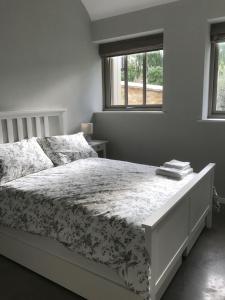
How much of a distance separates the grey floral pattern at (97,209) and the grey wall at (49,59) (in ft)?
3.75

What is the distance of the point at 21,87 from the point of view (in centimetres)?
309

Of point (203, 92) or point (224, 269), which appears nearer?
point (224, 269)

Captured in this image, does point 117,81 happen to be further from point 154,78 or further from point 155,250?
point 155,250

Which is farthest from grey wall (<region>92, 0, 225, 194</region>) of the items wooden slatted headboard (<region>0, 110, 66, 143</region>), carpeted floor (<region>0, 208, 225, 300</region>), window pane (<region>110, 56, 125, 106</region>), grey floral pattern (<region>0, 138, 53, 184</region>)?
grey floral pattern (<region>0, 138, 53, 184</region>)

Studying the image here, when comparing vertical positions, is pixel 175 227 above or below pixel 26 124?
below

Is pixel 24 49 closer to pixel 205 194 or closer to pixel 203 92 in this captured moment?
pixel 203 92

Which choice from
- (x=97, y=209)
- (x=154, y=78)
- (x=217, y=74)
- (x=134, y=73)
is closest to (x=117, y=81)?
(x=134, y=73)

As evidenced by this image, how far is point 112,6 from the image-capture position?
3.61 m

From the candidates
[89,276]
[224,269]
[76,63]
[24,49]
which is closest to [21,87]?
[24,49]

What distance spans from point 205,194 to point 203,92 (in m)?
1.33

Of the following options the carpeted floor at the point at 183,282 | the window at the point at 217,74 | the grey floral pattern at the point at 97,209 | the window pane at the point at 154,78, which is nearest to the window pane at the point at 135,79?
the window pane at the point at 154,78

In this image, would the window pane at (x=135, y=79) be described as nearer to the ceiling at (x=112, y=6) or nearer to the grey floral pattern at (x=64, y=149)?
the ceiling at (x=112, y=6)

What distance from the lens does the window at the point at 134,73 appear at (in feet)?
12.2

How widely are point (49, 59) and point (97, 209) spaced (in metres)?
2.32
